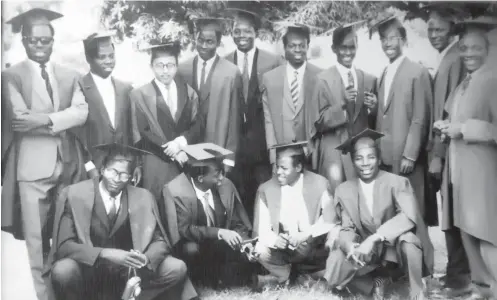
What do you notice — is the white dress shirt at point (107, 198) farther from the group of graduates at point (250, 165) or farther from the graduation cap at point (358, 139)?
the graduation cap at point (358, 139)

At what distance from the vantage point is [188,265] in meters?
4.79

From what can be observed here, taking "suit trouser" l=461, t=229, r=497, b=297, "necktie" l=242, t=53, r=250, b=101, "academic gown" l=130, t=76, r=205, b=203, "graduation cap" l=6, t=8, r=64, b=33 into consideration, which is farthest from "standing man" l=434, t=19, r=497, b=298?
"graduation cap" l=6, t=8, r=64, b=33

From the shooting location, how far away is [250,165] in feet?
16.3

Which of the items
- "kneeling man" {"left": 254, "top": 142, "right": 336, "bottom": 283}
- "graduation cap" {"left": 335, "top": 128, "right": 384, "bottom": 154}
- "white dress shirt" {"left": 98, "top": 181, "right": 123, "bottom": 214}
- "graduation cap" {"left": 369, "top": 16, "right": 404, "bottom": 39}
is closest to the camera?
"white dress shirt" {"left": 98, "top": 181, "right": 123, "bottom": 214}

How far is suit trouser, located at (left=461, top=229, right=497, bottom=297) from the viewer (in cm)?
493

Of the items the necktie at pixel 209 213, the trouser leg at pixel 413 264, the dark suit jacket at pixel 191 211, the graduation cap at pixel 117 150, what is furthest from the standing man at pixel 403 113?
the graduation cap at pixel 117 150

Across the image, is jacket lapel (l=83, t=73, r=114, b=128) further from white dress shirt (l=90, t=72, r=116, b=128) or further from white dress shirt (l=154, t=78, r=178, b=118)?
white dress shirt (l=154, t=78, r=178, b=118)

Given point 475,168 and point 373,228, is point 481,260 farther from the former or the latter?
point 373,228

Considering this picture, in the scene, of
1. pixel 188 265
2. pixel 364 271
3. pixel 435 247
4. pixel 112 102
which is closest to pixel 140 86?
pixel 112 102

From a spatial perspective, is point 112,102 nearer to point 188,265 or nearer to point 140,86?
point 140,86

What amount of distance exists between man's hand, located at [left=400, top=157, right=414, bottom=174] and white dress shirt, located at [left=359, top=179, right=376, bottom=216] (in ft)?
0.84

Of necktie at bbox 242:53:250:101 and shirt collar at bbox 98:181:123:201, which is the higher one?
necktie at bbox 242:53:250:101

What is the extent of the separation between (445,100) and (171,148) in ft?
6.91

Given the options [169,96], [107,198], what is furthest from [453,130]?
[107,198]
